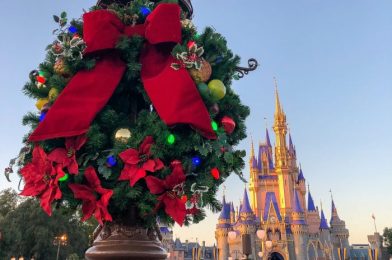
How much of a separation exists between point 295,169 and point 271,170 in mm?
4259

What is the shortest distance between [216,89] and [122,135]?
2.49ft

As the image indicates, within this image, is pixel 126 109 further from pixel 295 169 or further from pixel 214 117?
pixel 295 169

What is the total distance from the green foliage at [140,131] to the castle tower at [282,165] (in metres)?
57.2

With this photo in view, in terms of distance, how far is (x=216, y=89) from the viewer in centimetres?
263

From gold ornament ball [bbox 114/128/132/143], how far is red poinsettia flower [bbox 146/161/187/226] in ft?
1.09

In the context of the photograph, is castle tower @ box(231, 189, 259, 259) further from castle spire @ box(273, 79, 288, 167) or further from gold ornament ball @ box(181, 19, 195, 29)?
gold ornament ball @ box(181, 19, 195, 29)

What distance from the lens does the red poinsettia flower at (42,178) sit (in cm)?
249

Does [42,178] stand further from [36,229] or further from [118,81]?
[36,229]

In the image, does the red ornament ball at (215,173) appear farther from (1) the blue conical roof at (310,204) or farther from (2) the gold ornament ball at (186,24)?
(1) the blue conical roof at (310,204)

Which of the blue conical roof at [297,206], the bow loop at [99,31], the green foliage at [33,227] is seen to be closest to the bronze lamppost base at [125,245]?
the bow loop at [99,31]

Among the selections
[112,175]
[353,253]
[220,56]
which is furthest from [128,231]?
[353,253]

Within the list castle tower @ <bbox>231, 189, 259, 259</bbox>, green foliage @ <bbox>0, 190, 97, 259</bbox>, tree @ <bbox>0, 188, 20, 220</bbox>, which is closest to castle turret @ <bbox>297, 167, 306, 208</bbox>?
castle tower @ <bbox>231, 189, 259, 259</bbox>

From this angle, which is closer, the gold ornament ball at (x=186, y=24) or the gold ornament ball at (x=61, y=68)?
the gold ornament ball at (x=61, y=68)

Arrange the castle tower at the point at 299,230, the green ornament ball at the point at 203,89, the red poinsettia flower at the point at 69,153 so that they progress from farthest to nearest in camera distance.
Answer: the castle tower at the point at 299,230
the green ornament ball at the point at 203,89
the red poinsettia flower at the point at 69,153
